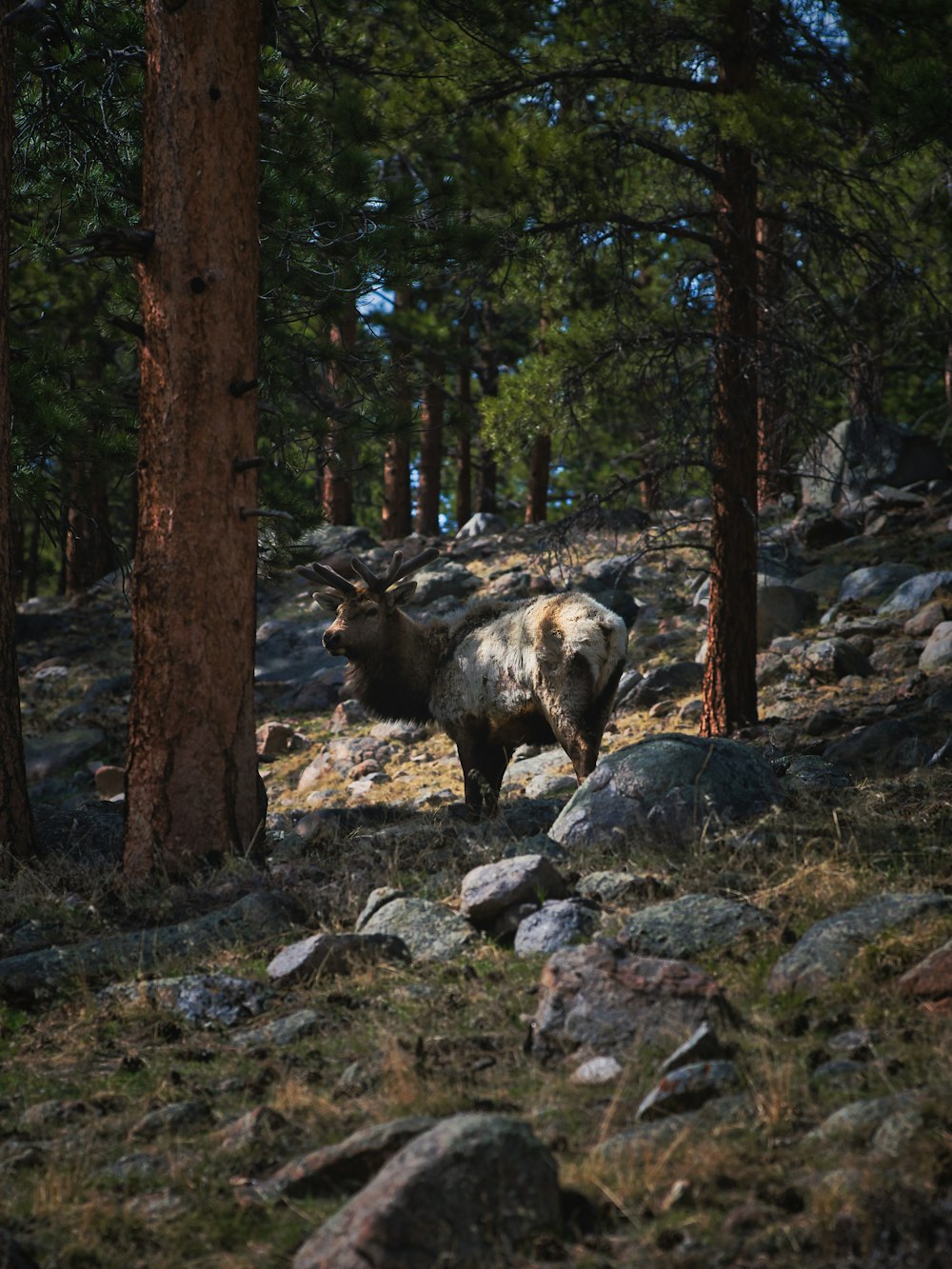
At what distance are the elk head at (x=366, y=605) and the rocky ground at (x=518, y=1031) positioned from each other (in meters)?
1.79

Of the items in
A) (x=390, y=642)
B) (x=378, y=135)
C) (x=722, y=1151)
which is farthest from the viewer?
(x=390, y=642)

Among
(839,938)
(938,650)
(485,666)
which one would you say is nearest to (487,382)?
(938,650)

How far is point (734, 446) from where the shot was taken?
10.9 m

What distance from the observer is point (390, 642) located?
10.8 m

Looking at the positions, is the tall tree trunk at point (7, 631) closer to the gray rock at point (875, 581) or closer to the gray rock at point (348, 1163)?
the gray rock at point (348, 1163)

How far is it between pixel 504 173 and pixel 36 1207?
8.40 metres

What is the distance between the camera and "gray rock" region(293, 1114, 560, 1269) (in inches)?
119

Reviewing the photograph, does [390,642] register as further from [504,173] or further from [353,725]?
[353,725]

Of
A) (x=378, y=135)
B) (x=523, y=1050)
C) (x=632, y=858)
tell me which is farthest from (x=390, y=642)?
(x=523, y=1050)

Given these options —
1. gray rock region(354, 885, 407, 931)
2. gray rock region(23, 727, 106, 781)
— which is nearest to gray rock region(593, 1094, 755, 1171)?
gray rock region(354, 885, 407, 931)

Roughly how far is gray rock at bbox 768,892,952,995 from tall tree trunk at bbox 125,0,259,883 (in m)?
3.60

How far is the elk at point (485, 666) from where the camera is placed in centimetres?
946

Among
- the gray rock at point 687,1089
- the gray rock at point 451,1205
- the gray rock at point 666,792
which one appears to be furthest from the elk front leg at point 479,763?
the gray rock at point 451,1205

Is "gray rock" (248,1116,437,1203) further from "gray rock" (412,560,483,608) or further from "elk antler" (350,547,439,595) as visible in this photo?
"gray rock" (412,560,483,608)
